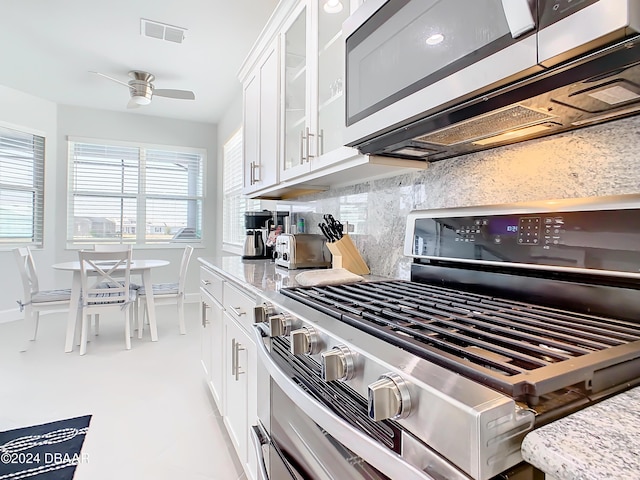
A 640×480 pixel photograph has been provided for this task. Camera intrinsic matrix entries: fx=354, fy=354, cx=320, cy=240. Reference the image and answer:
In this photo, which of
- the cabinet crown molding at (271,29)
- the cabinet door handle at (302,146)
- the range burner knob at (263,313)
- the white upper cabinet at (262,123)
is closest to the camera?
the range burner knob at (263,313)

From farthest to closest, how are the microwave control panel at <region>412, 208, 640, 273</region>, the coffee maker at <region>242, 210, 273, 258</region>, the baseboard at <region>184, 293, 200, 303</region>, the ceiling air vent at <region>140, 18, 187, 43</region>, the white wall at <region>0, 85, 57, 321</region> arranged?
1. the baseboard at <region>184, 293, 200, 303</region>
2. the white wall at <region>0, 85, 57, 321</region>
3. the ceiling air vent at <region>140, 18, 187, 43</region>
4. the coffee maker at <region>242, 210, 273, 258</region>
5. the microwave control panel at <region>412, 208, 640, 273</region>

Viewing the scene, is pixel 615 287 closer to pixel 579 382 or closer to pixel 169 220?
pixel 579 382

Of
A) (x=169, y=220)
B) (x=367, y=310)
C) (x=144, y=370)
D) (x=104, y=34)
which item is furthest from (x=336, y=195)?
(x=169, y=220)

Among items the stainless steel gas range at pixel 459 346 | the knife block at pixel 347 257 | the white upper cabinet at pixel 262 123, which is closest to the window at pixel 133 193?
the white upper cabinet at pixel 262 123

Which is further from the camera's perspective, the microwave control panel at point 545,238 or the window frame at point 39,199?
the window frame at point 39,199

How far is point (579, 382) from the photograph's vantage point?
1.52ft

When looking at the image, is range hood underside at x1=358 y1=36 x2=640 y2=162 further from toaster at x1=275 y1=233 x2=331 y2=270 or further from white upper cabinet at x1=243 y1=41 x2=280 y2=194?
white upper cabinet at x1=243 y1=41 x2=280 y2=194

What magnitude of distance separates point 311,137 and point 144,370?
2412 mm

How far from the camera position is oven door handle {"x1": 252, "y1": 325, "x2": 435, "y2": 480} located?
0.51m

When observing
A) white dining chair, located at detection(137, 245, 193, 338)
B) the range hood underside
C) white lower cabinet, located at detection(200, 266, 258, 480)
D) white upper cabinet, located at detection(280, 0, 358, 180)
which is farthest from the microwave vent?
white dining chair, located at detection(137, 245, 193, 338)

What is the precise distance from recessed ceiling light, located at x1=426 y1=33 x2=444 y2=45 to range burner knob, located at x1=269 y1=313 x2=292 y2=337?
2.57ft

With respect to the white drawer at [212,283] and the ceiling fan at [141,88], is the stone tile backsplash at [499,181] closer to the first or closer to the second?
the white drawer at [212,283]

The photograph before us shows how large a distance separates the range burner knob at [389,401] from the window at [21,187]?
5577 mm

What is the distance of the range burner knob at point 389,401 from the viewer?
50 cm
